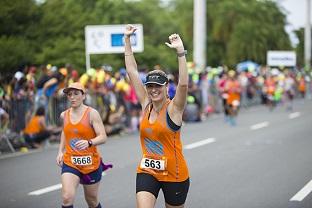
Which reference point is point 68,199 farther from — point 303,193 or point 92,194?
point 303,193

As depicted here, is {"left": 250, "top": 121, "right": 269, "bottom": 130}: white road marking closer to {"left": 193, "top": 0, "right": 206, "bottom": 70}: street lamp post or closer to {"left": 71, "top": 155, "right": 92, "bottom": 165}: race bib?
{"left": 193, "top": 0, "right": 206, "bottom": 70}: street lamp post

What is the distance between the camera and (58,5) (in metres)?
31.1

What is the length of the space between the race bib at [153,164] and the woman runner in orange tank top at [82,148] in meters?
1.14

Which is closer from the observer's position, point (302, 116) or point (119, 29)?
point (119, 29)

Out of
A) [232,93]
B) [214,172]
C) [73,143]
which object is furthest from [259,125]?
[73,143]

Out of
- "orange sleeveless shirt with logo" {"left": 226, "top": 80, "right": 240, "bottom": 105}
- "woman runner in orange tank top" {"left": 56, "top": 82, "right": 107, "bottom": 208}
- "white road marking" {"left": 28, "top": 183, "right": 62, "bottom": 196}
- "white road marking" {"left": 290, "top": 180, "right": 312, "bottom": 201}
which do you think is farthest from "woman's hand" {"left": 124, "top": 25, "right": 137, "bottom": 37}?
"orange sleeveless shirt with logo" {"left": 226, "top": 80, "right": 240, "bottom": 105}

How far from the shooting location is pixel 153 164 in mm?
6125

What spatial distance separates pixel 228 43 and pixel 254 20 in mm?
3441

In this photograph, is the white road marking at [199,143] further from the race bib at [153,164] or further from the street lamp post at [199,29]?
the street lamp post at [199,29]

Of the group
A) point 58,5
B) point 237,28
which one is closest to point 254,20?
point 237,28

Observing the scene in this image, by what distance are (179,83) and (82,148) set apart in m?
1.64

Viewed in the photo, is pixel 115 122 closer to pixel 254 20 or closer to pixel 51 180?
pixel 51 180

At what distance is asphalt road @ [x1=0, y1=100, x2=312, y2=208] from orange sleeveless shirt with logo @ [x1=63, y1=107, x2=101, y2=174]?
180 cm

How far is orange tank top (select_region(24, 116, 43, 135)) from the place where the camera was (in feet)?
49.7
